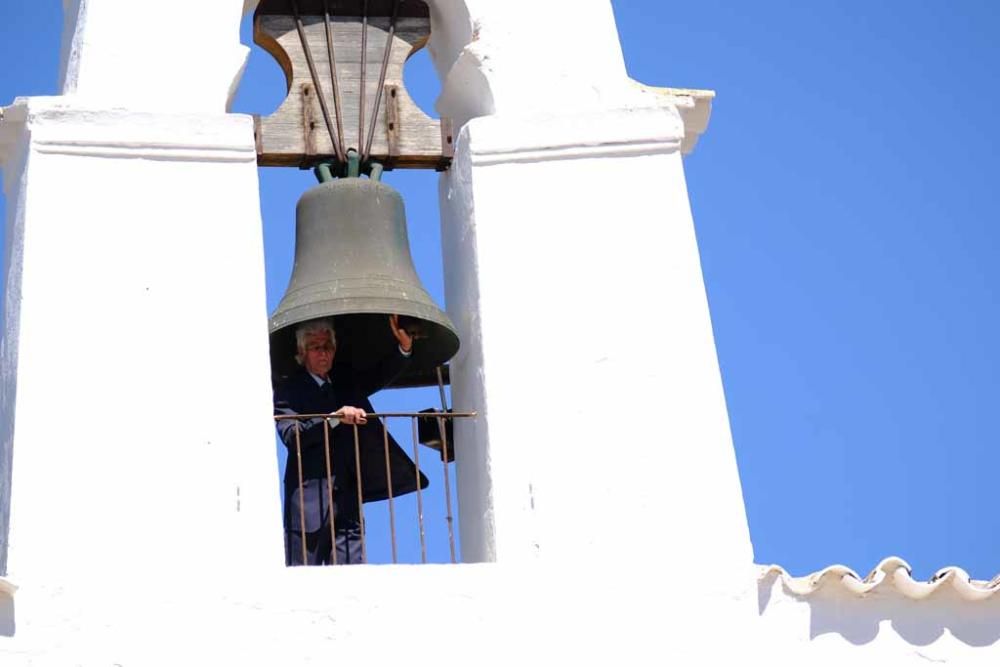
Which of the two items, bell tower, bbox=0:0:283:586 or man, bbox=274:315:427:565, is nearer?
bell tower, bbox=0:0:283:586

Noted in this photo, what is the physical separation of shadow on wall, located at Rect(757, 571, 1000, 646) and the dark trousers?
1.19m

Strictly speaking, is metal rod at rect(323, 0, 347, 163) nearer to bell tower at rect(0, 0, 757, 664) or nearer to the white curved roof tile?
bell tower at rect(0, 0, 757, 664)

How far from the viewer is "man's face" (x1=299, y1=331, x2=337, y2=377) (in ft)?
23.8

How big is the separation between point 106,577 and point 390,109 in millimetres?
1793

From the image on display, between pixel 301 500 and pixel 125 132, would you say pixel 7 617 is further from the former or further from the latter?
pixel 125 132

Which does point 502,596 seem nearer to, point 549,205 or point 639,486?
point 639,486

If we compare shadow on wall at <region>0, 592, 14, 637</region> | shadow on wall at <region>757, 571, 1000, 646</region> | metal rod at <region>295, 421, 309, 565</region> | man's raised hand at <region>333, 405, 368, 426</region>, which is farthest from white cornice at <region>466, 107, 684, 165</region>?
shadow on wall at <region>0, 592, 14, 637</region>

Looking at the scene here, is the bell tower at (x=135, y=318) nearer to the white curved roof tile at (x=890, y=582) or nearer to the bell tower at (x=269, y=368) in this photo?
the bell tower at (x=269, y=368)

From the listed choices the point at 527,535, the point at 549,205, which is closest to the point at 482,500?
the point at 527,535

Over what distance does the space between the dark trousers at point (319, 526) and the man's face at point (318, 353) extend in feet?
1.05

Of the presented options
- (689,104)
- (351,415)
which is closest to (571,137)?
(689,104)

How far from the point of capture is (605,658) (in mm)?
6492

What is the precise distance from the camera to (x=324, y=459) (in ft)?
23.3

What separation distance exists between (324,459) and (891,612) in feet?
5.09
